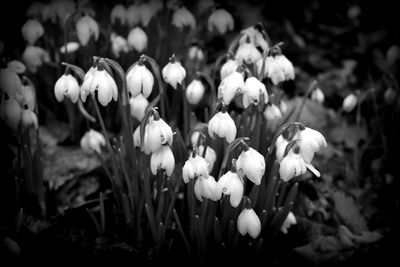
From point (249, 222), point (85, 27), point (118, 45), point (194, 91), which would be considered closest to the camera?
point (249, 222)

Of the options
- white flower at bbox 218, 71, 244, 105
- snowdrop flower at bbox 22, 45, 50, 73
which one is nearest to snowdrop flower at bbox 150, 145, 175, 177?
white flower at bbox 218, 71, 244, 105

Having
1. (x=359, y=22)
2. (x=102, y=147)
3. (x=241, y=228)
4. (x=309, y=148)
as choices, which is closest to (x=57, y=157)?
(x=102, y=147)

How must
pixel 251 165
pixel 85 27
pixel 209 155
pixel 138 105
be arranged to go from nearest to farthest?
pixel 251 165
pixel 209 155
pixel 138 105
pixel 85 27

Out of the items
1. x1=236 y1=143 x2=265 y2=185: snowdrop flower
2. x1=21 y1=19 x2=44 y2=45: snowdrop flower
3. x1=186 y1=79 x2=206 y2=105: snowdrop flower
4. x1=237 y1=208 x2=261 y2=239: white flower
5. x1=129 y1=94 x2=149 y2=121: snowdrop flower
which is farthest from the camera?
x1=21 y1=19 x2=44 y2=45: snowdrop flower

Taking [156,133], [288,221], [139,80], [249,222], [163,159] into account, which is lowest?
[288,221]

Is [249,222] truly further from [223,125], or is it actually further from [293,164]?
[223,125]

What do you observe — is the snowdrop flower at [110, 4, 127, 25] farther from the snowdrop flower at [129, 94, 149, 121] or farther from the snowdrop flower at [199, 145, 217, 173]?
the snowdrop flower at [199, 145, 217, 173]

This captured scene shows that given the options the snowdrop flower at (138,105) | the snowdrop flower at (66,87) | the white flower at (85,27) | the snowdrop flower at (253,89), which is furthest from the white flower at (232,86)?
the white flower at (85,27)

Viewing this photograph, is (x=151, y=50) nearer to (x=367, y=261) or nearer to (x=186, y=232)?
(x=186, y=232)

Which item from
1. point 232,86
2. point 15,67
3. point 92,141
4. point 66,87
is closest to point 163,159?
point 232,86
